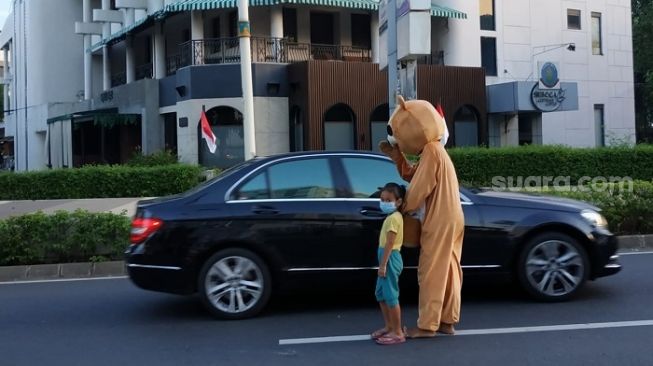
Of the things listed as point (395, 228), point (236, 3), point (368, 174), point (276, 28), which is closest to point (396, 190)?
point (395, 228)

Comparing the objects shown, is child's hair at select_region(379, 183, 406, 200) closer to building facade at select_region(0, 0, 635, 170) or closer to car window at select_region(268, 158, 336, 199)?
car window at select_region(268, 158, 336, 199)

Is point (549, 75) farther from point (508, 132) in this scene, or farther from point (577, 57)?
point (577, 57)

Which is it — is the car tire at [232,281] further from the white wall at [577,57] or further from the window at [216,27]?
the white wall at [577,57]

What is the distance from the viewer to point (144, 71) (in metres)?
28.7

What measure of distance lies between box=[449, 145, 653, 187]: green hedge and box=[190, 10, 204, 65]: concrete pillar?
30.6 feet

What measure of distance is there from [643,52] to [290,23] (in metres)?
20.7

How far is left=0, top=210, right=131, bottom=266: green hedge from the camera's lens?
9484mm

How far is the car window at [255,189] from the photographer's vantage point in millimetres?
6602

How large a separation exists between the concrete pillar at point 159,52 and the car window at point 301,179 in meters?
20.0

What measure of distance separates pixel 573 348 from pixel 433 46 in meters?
21.5

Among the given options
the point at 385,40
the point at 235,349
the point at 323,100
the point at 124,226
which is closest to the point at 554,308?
the point at 235,349

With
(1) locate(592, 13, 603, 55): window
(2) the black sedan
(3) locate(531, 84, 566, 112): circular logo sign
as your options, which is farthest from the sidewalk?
(1) locate(592, 13, 603, 55): window

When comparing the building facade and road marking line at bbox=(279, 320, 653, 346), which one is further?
the building facade

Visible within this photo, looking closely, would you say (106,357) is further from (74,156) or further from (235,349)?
(74,156)
